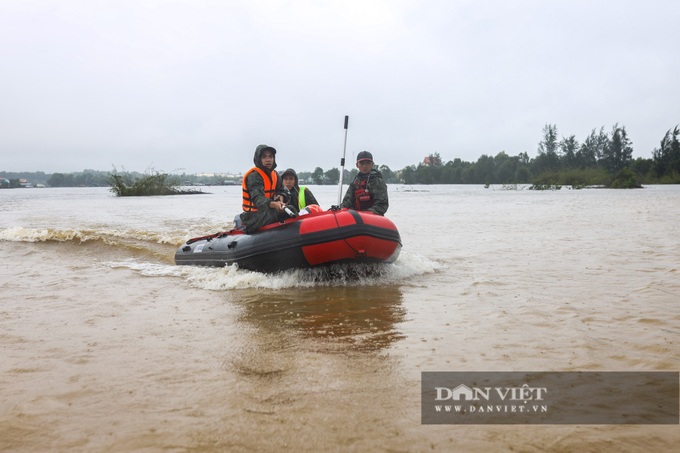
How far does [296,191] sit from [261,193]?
1.31 meters

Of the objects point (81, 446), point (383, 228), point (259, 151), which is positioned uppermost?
point (259, 151)

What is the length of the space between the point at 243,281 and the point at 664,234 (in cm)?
857

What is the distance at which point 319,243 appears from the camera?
5.99 metres

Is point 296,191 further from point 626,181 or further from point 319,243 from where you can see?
point 626,181

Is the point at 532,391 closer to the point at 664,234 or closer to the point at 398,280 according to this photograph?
the point at 398,280

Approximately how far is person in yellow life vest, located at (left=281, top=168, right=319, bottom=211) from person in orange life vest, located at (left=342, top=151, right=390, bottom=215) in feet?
2.11

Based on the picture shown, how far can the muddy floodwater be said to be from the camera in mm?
2463

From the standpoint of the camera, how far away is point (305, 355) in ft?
A: 11.9

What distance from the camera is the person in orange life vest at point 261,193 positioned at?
654cm

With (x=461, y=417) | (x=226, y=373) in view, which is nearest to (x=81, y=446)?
(x=226, y=373)

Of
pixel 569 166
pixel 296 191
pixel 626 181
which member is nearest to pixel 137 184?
pixel 296 191

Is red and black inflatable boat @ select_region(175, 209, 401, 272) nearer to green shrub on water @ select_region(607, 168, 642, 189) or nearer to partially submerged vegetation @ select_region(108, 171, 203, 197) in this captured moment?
partially submerged vegetation @ select_region(108, 171, 203, 197)

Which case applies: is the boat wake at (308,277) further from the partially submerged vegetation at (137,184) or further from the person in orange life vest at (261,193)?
the partially submerged vegetation at (137,184)

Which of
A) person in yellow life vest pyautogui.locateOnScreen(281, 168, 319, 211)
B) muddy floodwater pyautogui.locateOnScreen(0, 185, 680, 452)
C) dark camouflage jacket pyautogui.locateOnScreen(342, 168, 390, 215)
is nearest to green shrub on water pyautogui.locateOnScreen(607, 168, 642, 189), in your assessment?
muddy floodwater pyautogui.locateOnScreen(0, 185, 680, 452)
